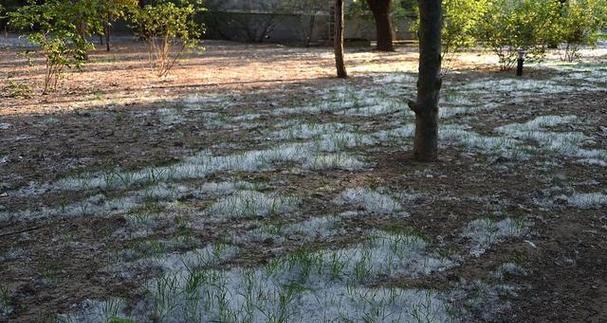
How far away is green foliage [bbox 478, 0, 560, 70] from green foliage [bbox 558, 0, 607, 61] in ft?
3.48

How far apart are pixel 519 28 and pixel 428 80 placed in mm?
8120

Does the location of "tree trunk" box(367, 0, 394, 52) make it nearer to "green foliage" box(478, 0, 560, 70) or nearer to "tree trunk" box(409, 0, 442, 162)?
"green foliage" box(478, 0, 560, 70)

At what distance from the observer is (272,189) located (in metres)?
4.76

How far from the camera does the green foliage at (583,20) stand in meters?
14.2

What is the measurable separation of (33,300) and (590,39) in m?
15.1

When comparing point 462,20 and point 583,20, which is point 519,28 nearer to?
point 462,20

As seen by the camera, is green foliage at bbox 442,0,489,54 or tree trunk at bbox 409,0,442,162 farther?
green foliage at bbox 442,0,489,54

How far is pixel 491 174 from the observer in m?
5.22

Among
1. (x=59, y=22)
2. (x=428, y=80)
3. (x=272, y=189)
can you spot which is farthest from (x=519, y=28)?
(x=272, y=189)

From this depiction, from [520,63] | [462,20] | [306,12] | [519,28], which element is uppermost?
[306,12]

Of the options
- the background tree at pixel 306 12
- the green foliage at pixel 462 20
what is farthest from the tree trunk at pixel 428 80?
the background tree at pixel 306 12

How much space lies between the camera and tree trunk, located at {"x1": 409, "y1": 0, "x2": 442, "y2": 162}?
5156 millimetres

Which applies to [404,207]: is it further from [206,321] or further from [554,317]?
[206,321]

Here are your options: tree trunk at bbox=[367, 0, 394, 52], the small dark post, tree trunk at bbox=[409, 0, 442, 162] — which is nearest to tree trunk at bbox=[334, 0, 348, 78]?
the small dark post
